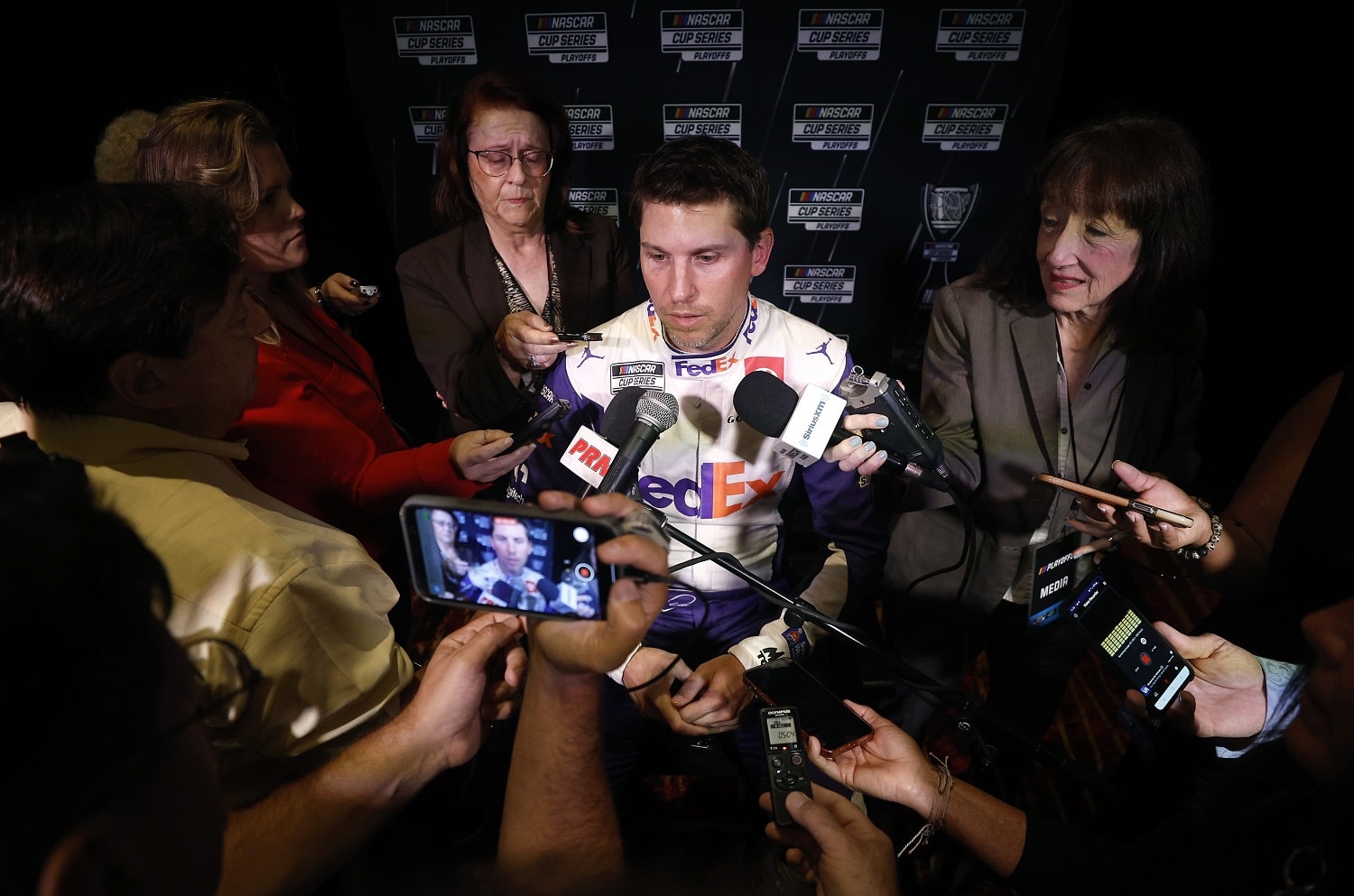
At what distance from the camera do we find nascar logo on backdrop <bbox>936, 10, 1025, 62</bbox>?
2.80 m

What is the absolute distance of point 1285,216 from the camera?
2.46m

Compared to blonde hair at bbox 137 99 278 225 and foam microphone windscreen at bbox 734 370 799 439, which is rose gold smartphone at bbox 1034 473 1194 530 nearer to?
foam microphone windscreen at bbox 734 370 799 439

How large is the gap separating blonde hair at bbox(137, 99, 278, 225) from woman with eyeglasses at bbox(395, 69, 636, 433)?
692 mm

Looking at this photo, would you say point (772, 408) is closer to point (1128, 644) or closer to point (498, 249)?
point (1128, 644)

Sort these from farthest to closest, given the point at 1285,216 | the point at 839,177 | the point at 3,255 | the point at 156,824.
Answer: the point at 839,177, the point at 1285,216, the point at 3,255, the point at 156,824

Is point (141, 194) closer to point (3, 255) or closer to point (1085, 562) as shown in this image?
point (3, 255)

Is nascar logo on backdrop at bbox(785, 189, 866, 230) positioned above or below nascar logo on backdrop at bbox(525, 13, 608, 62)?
below

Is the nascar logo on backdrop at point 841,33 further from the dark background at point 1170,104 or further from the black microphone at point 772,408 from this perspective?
the black microphone at point 772,408

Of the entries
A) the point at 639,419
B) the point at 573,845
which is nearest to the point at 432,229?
the point at 639,419

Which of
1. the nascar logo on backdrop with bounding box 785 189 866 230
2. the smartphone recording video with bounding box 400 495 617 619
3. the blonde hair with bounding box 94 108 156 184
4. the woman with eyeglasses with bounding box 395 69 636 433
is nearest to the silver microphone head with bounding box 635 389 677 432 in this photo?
the smartphone recording video with bounding box 400 495 617 619

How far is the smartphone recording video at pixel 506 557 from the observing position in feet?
3.18

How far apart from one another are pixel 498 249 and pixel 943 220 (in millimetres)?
2039

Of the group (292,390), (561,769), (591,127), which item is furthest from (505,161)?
(561,769)

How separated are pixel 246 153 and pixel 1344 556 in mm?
2654
